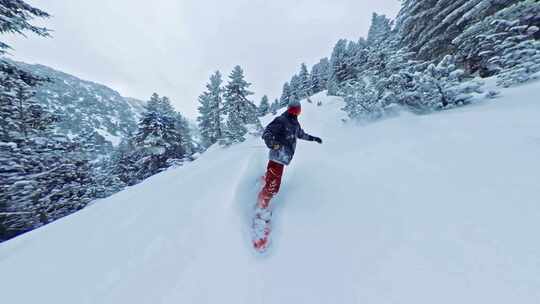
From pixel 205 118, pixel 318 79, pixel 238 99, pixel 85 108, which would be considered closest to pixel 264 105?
pixel 318 79

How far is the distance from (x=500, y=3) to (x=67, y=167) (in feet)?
81.9

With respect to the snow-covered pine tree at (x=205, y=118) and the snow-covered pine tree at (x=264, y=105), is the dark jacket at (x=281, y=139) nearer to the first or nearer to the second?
the snow-covered pine tree at (x=205, y=118)

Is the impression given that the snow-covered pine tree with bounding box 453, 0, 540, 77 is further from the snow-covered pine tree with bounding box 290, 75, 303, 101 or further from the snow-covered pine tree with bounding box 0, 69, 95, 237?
the snow-covered pine tree with bounding box 290, 75, 303, 101

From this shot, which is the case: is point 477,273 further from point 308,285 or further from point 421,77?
point 421,77

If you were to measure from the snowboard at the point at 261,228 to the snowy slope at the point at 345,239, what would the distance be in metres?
0.15

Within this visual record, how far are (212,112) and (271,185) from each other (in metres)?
29.2

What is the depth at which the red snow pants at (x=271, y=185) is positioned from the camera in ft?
13.2

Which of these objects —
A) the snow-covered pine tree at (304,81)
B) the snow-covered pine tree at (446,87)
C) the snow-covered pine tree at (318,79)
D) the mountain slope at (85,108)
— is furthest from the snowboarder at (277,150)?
the mountain slope at (85,108)

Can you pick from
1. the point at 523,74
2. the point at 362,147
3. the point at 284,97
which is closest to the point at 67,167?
the point at 362,147

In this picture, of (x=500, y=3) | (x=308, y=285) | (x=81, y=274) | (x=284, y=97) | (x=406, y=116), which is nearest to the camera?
(x=308, y=285)

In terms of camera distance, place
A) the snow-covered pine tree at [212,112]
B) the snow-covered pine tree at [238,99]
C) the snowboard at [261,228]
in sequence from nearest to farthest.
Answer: the snowboard at [261,228] → the snow-covered pine tree at [238,99] → the snow-covered pine tree at [212,112]

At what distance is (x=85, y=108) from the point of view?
123 metres

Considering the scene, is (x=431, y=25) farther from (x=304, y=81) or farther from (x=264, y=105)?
(x=264, y=105)

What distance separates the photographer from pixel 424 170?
11.8ft
